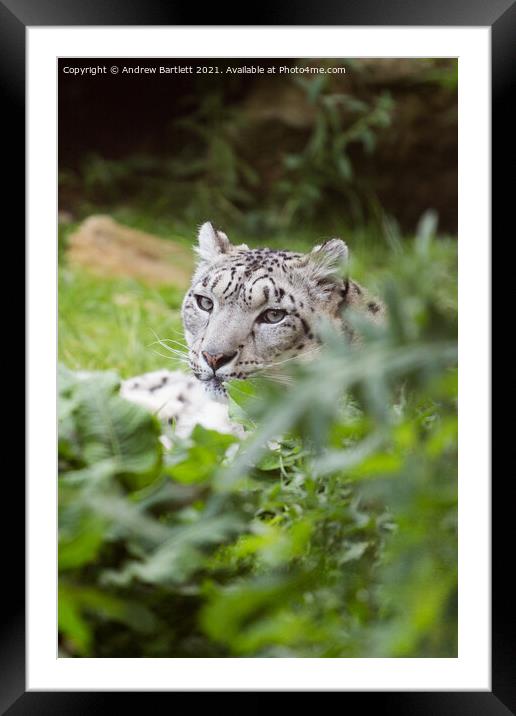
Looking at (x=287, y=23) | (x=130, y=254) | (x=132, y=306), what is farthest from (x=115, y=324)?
(x=287, y=23)

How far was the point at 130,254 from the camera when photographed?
145 inches

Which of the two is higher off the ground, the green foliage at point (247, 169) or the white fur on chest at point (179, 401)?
the green foliage at point (247, 169)

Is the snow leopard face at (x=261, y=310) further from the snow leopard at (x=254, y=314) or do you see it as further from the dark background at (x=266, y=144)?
the dark background at (x=266, y=144)

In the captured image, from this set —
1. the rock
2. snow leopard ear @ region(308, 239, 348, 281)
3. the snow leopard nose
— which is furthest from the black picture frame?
the rock

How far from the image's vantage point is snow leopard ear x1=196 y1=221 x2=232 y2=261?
2416mm

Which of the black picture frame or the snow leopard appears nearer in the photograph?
the black picture frame

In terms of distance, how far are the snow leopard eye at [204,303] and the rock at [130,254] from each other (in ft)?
2.69

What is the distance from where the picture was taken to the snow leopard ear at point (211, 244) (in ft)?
7.93

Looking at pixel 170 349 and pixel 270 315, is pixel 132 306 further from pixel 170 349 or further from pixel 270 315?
pixel 270 315

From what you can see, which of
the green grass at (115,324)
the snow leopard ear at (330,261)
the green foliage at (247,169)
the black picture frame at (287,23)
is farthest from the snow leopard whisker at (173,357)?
the black picture frame at (287,23)

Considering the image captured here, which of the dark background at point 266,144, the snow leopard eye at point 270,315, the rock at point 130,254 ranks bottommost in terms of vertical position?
the snow leopard eye at point 270,315

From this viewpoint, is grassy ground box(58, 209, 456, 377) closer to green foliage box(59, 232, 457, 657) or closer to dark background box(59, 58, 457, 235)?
dark background box(59, 58, 457, 235)
